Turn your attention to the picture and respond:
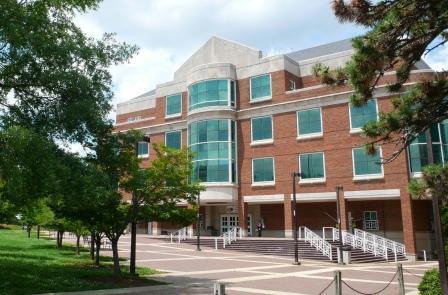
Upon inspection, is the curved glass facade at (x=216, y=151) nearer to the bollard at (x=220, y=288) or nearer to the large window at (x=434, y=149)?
the large window at (x=434, y=149)

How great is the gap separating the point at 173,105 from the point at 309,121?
15260 millimetres

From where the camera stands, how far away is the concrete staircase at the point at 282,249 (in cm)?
2831

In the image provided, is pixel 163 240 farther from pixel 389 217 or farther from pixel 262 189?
pixel 389 217

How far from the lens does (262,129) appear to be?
38.9 metres

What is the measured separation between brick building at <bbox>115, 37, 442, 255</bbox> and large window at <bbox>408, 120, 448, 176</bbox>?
7cm

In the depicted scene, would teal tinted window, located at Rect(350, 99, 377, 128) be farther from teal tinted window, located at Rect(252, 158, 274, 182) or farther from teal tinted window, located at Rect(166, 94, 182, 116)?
teal tinted window, located at Rect(166, 94, 182, 116)

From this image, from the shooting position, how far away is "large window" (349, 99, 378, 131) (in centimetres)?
3325

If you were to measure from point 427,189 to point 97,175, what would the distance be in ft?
27.8

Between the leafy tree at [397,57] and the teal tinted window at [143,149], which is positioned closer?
the leafy tree at [397,57]

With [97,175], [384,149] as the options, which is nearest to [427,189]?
[97,175]

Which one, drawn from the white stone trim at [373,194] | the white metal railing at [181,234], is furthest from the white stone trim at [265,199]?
the white metal railing at [181,234]

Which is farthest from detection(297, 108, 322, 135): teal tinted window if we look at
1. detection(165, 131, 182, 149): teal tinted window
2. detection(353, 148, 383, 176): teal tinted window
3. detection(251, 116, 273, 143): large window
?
detection(165, 131, 182, 149): teal tinted window

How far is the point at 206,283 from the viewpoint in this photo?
15.6 meters

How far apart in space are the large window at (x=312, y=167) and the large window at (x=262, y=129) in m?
3.66
